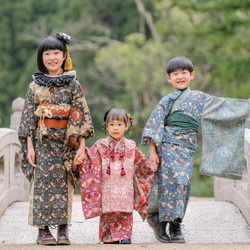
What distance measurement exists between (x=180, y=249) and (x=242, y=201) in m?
1.88

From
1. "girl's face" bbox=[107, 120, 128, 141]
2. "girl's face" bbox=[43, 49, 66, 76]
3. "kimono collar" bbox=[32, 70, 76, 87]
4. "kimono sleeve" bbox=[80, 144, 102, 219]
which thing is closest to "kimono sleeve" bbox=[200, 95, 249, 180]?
"girl's face" bbox=[107, 120, 128, 141]

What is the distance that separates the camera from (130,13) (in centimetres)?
2134

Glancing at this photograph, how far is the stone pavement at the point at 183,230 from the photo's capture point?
4332mm

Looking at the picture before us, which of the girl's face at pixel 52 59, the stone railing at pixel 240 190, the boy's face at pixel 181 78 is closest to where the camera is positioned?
the girl's face at pixel 52 59

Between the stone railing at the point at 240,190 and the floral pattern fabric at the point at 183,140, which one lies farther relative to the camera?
the stone railing at the point at 240,190

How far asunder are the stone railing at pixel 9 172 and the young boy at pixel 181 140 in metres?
2.15

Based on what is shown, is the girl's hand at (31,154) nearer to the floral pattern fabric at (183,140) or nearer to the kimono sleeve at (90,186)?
the kimono sleeve at (90,186)

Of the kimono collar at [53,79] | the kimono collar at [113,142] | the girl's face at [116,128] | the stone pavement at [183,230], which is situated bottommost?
the stone pavement at [183,230]

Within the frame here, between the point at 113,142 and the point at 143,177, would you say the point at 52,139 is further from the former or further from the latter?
the point at 143,177

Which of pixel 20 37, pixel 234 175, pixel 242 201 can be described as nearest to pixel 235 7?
pixel 242 201

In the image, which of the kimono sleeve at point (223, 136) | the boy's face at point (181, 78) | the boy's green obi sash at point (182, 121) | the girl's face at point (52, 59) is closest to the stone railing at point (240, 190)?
the kimono sleeve at point (223, 136)

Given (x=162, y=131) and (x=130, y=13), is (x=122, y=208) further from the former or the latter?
(x=130, y=13)

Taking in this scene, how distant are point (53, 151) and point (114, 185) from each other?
0.59m

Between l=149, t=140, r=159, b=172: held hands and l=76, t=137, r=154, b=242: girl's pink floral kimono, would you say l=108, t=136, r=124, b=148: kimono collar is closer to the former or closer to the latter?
l=76, t=137, r=154, b=242: girl's pink floral kimono
